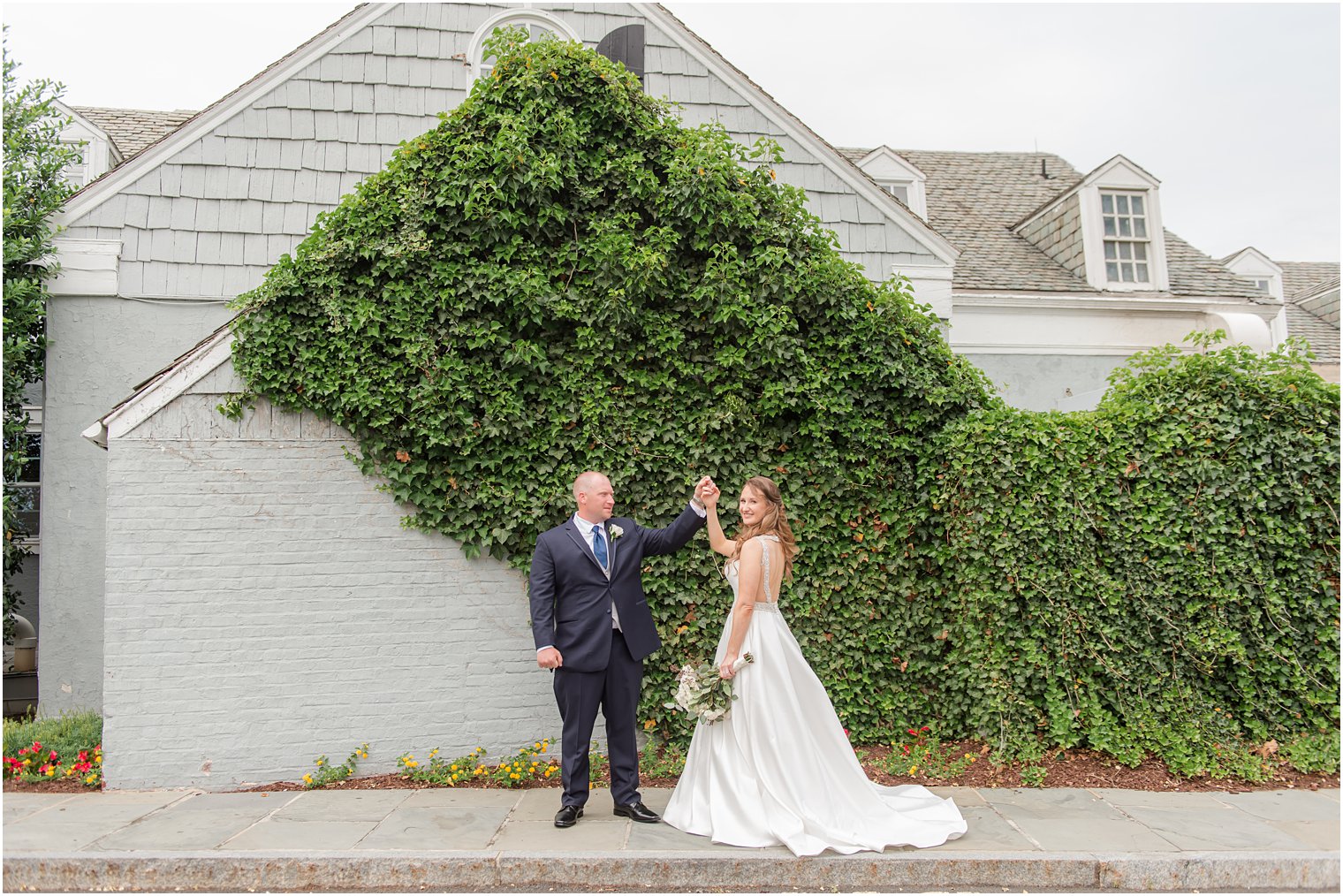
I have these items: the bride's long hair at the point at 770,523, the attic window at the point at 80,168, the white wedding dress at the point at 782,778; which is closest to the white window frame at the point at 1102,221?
the bride's long hair at the point at 770,523

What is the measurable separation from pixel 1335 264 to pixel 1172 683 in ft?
71.2

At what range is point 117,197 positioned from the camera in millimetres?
8016

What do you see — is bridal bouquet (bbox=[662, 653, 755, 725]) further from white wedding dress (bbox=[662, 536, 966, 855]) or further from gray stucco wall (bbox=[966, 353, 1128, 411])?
gray stucco wall (bbox=[966, 353, 1128, 411])

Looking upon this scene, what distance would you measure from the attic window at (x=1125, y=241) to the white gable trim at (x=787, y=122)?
4.31 metres

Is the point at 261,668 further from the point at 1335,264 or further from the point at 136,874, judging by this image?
the point at 1335,264

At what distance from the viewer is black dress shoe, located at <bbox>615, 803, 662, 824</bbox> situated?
511 cm

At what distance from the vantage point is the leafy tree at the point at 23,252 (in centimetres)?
752

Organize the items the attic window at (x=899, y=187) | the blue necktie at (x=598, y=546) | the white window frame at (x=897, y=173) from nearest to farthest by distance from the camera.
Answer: the blue necktie at (x=598, y=546) < the white window frame at (x=897, y=173) < the attic window at (x=899, y=187)

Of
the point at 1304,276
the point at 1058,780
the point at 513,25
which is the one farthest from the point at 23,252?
the point at 1304,276

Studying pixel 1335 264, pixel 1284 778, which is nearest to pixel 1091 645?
pixel 1284 778

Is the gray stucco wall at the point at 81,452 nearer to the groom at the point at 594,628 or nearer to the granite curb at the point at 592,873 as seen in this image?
the granite curb at the point at 592,873

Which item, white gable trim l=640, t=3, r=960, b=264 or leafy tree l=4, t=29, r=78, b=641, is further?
white gable trim l=640, t=3, r=960, b=264

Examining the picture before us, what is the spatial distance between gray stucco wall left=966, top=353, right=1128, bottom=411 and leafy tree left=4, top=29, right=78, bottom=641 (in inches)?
399

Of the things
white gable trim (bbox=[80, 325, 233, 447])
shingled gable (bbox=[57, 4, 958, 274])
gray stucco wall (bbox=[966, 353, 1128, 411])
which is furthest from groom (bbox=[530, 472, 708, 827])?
gray stucco wall (bbox=[966, 353, 1128, 411])
